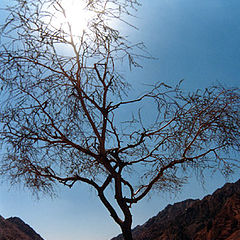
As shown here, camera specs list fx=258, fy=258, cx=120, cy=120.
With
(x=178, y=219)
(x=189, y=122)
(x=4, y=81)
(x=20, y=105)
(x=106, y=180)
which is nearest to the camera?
(x=4, y=81)

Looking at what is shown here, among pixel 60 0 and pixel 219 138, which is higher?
pixel 60 0

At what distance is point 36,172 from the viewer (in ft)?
17.6

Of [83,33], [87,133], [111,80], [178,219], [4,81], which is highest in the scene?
[83,33]

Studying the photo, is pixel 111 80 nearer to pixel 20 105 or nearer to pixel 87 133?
pixel 87 133

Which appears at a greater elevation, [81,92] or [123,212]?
Answer: [81,92]

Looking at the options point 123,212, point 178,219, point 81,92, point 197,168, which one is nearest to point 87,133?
point 81,92

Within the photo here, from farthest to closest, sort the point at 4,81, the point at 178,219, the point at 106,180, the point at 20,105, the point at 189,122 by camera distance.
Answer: the point at 178,219
the point at 106,180
the point at 189,122
the point at 20,105
the point at 4,81

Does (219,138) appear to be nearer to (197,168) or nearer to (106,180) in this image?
(197,168)

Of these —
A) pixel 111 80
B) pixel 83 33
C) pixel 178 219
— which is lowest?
pixel 178 219

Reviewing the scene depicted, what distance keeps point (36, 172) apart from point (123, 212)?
1.99 metres

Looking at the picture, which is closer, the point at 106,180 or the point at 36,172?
the point at 36,172

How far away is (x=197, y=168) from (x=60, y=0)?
4.44m

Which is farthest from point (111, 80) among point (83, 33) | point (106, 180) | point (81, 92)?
point (106, 180)

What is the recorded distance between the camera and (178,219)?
3132 inches
